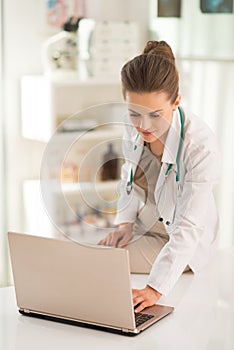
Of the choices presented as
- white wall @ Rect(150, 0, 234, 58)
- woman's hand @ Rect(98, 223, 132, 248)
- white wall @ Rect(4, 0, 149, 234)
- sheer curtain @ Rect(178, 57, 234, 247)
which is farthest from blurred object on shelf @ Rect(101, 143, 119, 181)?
woman's hand @ Rect(98, 223, 132, 248)

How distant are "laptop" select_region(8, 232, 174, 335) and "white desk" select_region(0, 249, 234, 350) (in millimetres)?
25

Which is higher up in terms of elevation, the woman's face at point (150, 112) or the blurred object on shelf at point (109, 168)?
the woman's face at point (150, 112)

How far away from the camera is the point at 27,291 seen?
4.97 feet

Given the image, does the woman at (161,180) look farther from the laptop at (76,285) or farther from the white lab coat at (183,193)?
the laptop at (76,285)

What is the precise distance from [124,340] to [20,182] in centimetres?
188

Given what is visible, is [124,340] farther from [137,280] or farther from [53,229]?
[53,229]

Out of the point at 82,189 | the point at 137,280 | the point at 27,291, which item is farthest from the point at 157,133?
the point at 82,189

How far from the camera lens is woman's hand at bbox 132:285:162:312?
1526 millimetres

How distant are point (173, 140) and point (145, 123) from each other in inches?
5.0

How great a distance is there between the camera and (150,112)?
1.62 metres

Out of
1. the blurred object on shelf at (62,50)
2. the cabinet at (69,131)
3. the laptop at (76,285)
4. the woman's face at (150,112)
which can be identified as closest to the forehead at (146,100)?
the woman's face at (150,112)

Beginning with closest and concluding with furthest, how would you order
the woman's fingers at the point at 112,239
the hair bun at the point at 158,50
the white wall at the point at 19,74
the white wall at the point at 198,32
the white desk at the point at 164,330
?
the white desk at the point at 164,330 < the hair bun at the point at 158,50 < the woman's fingers at the point at 112,239 < the white wall at the point at 19,74 < the white wall at the point at 198,32

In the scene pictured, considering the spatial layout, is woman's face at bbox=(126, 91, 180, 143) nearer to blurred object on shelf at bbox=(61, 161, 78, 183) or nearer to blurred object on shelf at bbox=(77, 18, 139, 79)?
blurred object on shelf at bbox=(61, 161, 78, 183)

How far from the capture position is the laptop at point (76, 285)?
140 cm
